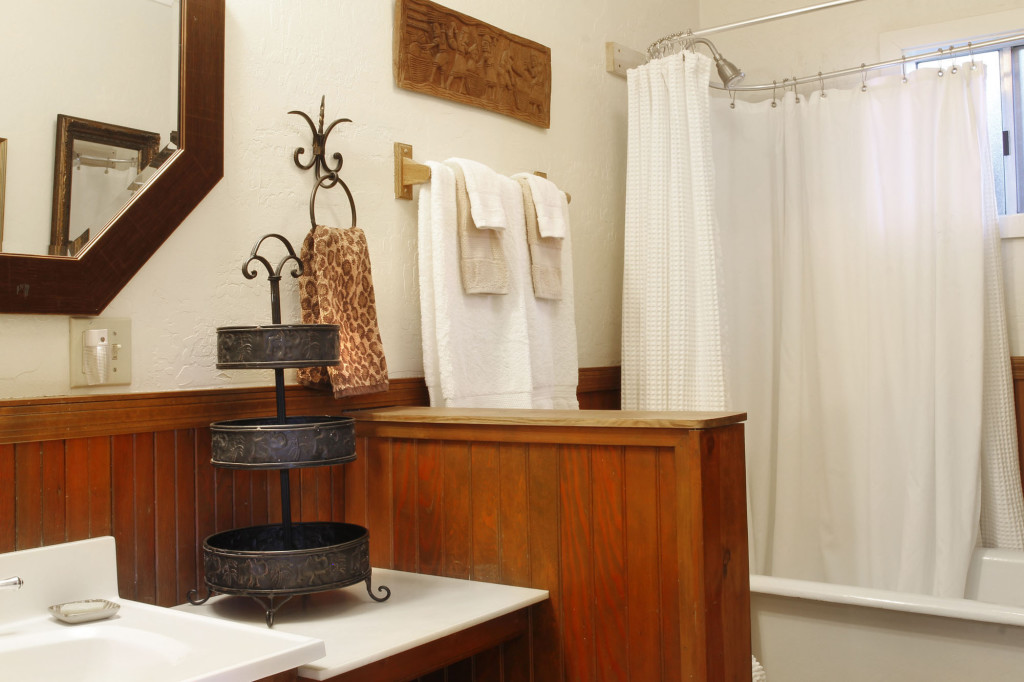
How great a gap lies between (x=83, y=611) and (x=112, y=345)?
1.33 ft

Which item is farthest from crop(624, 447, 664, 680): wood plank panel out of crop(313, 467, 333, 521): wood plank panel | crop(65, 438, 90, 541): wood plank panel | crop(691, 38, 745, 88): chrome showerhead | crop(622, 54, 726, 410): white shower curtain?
crop(691, 38, 745, 88): chrome showerhead

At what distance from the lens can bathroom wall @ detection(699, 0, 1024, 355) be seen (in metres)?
2.62

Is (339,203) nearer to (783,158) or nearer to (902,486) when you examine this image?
(783,158)

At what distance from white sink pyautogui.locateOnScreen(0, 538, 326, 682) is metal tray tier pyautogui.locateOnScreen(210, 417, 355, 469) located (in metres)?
0.22

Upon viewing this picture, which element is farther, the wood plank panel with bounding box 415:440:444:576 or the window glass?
the window glass

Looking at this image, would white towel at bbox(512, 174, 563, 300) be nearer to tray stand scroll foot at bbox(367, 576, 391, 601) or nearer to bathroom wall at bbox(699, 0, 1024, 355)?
tray stand scroll foot at bbox(367, 576, 391, 601)

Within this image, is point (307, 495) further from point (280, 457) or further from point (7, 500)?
point (7, 500)

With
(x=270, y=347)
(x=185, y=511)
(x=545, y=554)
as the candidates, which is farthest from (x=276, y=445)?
(x=545, y=554)

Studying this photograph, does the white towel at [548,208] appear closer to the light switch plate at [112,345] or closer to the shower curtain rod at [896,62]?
the shower curtain rod at [896,62]

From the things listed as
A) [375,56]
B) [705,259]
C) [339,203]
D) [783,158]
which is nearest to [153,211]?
[339,203]

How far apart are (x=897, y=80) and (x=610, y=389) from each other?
1214mm

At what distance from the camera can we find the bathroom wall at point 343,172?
4.85ft

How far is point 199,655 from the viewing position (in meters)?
1.04

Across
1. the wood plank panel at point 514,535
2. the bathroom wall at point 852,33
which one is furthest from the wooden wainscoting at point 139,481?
the bathroom wall at point 852,33
